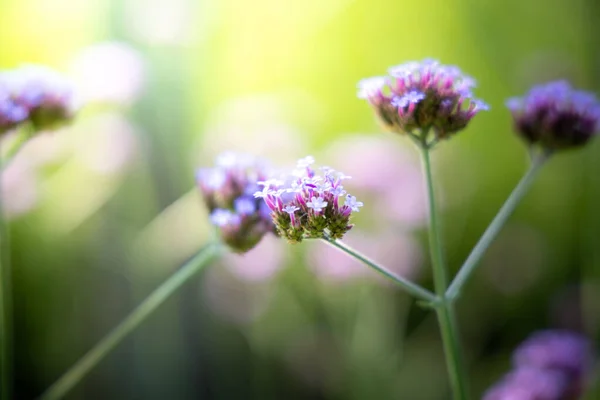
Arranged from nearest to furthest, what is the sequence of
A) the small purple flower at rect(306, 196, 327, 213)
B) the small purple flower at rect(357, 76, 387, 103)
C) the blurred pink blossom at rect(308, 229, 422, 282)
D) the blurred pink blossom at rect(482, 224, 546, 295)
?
the small purple flower at rect(306, 196, 327, 213)
the small purple flower at rect(357, 76, 387, 103)
the blurred pink blossom at rect(308, 229, 422, 282)
the blurred pink blossom at rect(482, 224, 546, 295)

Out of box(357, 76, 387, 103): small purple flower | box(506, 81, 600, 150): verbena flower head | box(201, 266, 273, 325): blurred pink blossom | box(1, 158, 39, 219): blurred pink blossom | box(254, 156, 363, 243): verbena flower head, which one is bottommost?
box(201, 266, 273, 325): blurred pink blossom

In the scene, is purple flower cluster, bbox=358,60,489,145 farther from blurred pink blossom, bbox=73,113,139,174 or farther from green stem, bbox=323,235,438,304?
blurred pink blossom, bbox=73,113,139,174

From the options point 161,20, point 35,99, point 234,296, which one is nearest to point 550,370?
point 234,296

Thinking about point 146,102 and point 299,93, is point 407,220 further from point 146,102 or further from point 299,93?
point 146,102

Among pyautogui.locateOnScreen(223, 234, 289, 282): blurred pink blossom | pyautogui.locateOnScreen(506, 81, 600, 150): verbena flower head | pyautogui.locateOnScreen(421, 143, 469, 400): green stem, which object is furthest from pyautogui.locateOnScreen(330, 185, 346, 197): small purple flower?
pyautogui.locateOnScreen(223, 234, 289, 282): blurred pink blossom

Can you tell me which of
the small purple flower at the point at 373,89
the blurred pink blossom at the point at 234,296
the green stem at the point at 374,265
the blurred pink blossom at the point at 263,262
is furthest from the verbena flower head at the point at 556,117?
the blurred pink blossom at the point at 234,296

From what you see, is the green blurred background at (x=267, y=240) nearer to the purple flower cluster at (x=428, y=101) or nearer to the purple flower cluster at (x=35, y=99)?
the purple flower cluster at (x=35, y=99)

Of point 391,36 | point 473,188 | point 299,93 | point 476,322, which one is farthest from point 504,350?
point 391,36
